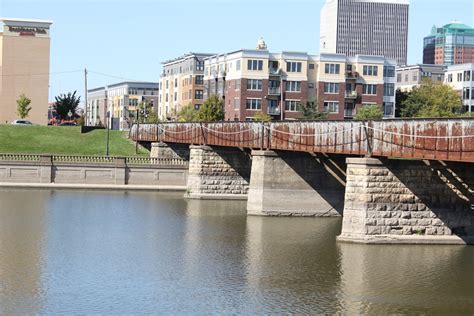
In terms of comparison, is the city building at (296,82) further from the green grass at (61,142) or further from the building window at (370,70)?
the green grass at (61,142)

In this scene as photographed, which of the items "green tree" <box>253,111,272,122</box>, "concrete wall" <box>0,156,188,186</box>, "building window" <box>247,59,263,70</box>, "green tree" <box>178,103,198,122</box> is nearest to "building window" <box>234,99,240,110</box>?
"green tree" <box>253,111,272,122</box>

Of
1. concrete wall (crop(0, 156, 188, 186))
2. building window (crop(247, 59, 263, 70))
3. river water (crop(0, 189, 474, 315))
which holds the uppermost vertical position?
building window (crop(247, 59, 263, 70))

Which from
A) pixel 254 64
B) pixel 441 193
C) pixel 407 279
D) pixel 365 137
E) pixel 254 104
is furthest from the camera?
pixel 254 104

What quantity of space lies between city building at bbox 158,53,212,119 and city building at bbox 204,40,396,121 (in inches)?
870

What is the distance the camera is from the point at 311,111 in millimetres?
111750

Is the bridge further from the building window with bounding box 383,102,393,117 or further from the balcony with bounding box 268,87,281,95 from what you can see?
the building window with bounding box 383,102,393,117

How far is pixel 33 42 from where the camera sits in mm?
138000

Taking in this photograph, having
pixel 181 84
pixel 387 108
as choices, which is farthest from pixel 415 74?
pixel 181 84

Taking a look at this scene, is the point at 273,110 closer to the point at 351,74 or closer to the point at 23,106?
the point at 351,74

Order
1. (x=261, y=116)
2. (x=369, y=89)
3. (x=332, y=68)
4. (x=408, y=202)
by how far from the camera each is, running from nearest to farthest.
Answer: (x=408, y=202), (x=261, y=116), (x=332, y=68), (x=369, y=89)

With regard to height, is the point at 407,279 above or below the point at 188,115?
below

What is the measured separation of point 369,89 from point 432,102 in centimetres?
892

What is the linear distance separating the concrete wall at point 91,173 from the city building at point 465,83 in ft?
205

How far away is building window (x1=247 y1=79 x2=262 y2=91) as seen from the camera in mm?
117188
